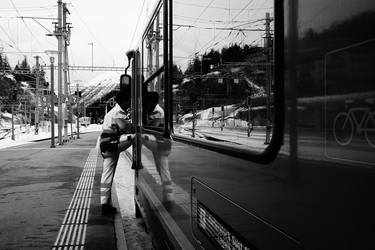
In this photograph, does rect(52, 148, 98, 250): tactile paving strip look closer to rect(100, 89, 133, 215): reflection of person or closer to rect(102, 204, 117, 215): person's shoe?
rect(102, 204, 117, 215): person's shoe

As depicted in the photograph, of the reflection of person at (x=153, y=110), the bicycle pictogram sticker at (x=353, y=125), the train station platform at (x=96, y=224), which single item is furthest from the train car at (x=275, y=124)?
the train station platform at (x=96, y=224)

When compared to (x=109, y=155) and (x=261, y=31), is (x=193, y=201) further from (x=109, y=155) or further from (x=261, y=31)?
(x=109, y=155)

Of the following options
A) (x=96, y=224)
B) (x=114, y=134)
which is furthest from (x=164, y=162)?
(x=96, y=224)

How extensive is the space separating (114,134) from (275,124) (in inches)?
200

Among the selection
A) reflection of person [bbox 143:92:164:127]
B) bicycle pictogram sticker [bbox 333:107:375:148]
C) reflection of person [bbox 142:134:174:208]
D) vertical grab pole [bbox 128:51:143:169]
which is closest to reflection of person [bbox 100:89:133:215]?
vertical grab pole [bbox 128:51:143:169]

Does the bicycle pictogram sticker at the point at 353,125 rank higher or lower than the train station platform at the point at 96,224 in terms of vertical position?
higher

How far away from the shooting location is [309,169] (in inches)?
45.2

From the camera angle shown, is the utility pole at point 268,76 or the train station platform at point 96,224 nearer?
the utility pole at point 268,76

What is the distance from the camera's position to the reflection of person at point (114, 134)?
6156 mm

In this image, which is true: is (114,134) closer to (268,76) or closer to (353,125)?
(268,76)

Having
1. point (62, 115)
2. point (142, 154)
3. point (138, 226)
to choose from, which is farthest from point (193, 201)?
point (62, 115)

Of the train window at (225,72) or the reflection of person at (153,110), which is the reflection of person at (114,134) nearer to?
the reflection of person at (153,110)

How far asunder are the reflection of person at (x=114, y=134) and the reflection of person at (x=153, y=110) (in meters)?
1.57

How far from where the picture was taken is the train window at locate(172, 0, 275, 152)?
146 cm
